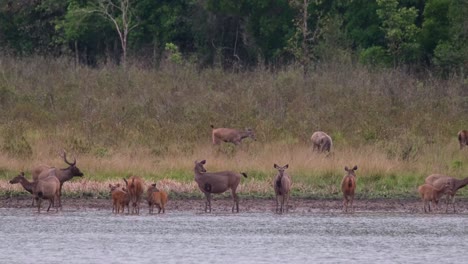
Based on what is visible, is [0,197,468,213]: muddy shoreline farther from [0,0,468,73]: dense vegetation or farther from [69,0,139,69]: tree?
[69,0,139,69]: tree

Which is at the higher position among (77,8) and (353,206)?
(77,8)

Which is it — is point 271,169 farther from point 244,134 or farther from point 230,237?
point 230,237

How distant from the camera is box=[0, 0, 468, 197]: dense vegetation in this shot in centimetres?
2731

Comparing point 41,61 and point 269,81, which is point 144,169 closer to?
point 269,81

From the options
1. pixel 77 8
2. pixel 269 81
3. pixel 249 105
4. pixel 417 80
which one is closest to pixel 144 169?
pixel 249 105

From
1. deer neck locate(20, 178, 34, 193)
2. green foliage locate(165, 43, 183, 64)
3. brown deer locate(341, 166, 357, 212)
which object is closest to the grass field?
deer neck locate(20, 178, 34, 193)

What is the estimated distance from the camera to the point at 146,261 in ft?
56.5

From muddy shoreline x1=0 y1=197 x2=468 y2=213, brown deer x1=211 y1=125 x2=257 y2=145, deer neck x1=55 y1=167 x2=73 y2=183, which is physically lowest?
muddy shoreline x1=0 y1=197 x2=468 y2=213

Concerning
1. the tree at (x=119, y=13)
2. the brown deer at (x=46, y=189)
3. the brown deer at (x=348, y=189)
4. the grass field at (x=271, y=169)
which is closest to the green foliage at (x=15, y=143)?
the grass field at (x=271, y=169)

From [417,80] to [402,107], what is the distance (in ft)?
9.49

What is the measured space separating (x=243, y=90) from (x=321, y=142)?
7175 mm

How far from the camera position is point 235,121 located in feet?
108

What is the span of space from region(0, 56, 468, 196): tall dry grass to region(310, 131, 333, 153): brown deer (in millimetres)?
318

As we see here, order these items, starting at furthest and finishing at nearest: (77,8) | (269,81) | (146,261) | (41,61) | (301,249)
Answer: (77,8) < (41,61) < (269,81) < (301,249) < (146,261)
